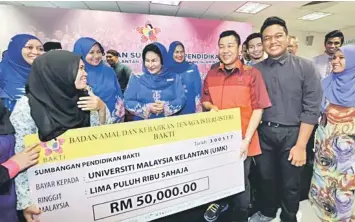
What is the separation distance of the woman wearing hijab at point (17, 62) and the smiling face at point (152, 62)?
0.87 metres

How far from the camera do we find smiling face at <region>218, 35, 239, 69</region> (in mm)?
1538

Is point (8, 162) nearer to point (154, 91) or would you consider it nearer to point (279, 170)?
point (154, 91)

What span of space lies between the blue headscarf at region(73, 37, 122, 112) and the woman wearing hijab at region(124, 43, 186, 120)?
26 centimetres

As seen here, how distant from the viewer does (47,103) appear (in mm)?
1103

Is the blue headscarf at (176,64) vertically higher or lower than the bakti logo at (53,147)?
higher

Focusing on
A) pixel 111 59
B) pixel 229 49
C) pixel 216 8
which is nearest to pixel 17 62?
pixel 229 49

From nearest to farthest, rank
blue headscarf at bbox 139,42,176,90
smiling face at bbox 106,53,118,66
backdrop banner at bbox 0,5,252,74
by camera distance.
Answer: blue headscarf at bbox 139,42,176,90 → smiling face at bbox 106,53,118,66 → backdrop banner at bbox 0,5,252,74

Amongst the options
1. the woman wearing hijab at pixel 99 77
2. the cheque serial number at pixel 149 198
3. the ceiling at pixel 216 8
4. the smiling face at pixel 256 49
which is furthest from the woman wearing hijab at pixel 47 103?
the ceiling at pixel 216 8

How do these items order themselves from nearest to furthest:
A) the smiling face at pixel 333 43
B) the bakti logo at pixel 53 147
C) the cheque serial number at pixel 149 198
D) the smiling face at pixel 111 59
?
1. the bakti logo at pixel 53 147
2. the cheque serial number at pixel 149 198
3. the smiling face at pixel 333 43
4. the smiling face at pixel 111 59

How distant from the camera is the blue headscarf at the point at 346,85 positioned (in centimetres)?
171

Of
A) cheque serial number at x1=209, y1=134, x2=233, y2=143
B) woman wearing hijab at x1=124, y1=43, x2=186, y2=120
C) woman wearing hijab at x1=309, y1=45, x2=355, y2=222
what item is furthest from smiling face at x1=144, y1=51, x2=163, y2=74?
woman wearing hijab at x1=309, y1=45, x2=355, y2=222

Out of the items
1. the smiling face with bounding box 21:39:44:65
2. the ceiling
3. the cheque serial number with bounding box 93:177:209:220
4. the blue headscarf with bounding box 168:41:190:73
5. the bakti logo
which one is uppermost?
the ceiling

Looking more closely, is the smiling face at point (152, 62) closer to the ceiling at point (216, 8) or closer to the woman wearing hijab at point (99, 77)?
the woman wearing hijab at point (99, 77)

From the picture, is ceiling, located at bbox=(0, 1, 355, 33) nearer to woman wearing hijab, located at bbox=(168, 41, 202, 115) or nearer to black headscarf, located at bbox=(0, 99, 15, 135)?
woman wearing hijab, located at bbox=(168, 41, 202, 115)
